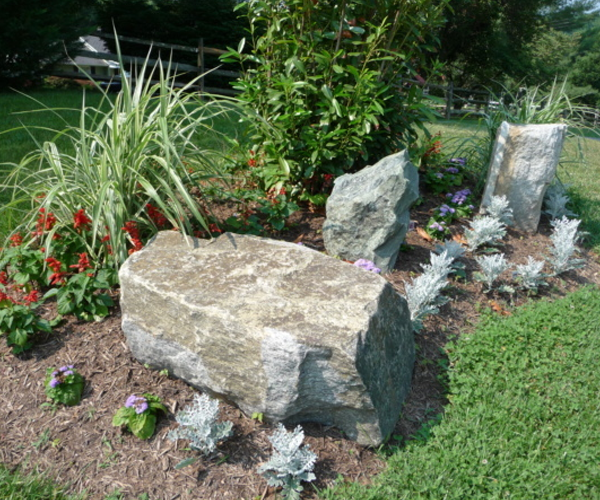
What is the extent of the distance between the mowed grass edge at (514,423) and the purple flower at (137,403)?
0.93m

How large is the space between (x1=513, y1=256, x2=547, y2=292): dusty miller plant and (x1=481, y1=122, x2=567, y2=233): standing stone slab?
40.1 inches

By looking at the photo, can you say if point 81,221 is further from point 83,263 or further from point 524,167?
point 524,167

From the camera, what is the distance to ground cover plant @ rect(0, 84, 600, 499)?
6.88 feet

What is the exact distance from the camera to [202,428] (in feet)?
6.81

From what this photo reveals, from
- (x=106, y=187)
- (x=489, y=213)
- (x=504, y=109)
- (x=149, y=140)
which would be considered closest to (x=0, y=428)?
(x=106, y=187)

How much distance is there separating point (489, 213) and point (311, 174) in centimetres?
180

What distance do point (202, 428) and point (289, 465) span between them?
16.4 inches

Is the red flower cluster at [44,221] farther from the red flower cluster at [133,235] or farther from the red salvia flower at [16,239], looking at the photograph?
the red flower cluster at [133,235]

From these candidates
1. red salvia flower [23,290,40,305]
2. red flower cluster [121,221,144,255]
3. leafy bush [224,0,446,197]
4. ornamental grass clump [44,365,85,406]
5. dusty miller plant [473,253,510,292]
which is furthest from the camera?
leafy bush [224,0,446,197]

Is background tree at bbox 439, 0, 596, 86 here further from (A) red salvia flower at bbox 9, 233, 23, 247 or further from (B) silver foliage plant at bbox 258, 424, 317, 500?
(B) silver foliage plant at bbox 258, 424, 317, 500

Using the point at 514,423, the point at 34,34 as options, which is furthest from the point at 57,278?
the point at 34,34

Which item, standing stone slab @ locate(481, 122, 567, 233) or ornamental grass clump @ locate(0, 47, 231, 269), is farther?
standing stone slab @ locate(481, 122, 567, 233)

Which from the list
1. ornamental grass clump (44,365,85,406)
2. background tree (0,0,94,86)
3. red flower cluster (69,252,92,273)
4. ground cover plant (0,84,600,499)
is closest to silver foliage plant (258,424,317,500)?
ground cover plant (0,84,600,499)

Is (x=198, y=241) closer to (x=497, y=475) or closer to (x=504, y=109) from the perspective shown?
(x=497, y=475)
